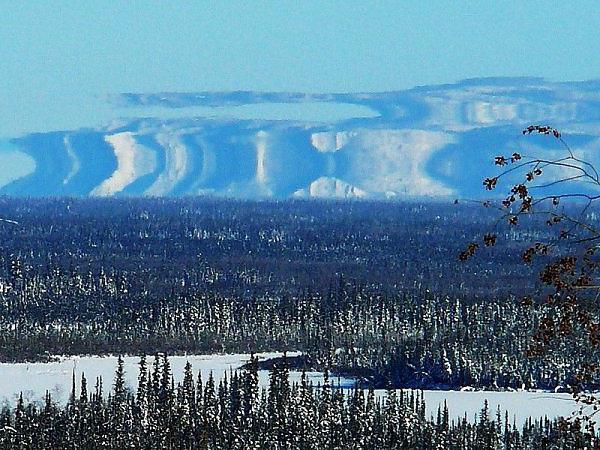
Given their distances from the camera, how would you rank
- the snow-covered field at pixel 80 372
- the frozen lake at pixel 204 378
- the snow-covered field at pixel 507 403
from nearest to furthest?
1. the snow-covered field at pixel 507 403
2. the frozen lake at pixel 204 378
3. the snow-covered field at pixel 80 372

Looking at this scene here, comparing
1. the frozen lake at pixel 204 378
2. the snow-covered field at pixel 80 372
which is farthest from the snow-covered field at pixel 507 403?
the snow-covered field at pixel 80 372

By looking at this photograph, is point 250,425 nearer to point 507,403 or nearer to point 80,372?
point 507,403

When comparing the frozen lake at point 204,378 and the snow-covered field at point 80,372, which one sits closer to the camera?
the frozen lake at point 204,378

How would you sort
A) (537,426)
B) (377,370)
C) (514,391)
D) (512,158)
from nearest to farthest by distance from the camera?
(512,158) < (537,426) < (514,391) < (377,370)

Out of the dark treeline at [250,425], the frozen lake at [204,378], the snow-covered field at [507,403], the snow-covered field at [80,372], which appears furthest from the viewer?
the snow-covered field at [80,372]

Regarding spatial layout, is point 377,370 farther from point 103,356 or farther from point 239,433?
point 239,433

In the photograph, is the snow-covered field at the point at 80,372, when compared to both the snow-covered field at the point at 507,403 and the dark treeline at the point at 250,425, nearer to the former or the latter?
the snow-covered field at the point at 507,403

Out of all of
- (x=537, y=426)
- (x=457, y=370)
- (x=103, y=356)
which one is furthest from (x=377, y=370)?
(x=537, y=426)
